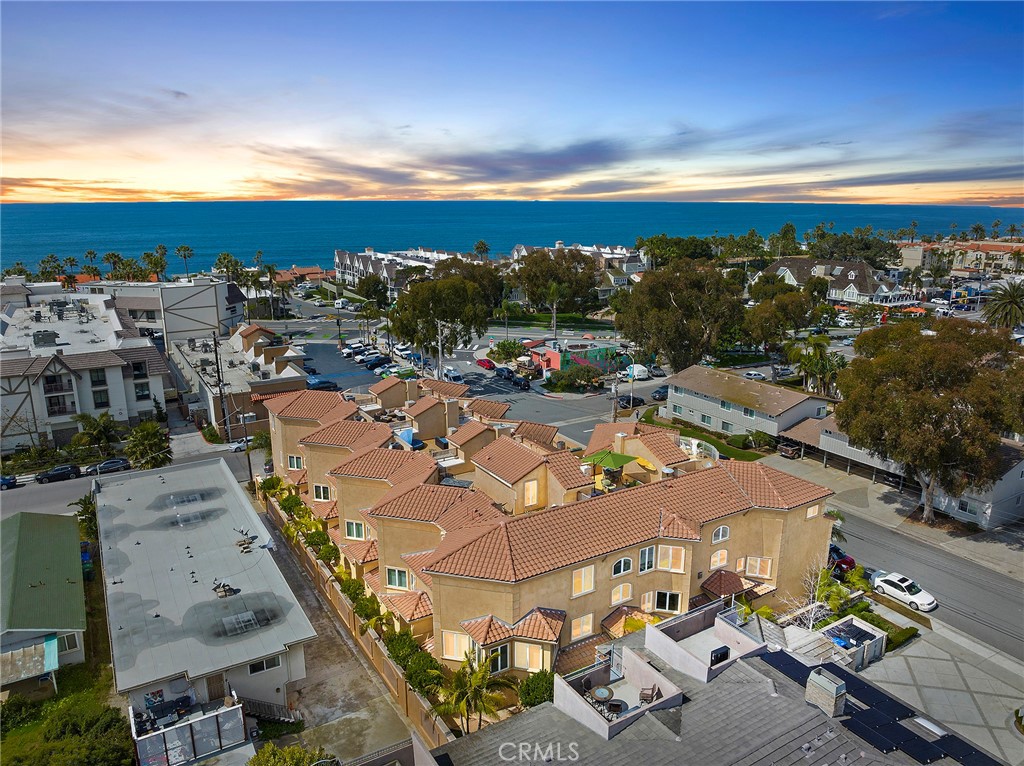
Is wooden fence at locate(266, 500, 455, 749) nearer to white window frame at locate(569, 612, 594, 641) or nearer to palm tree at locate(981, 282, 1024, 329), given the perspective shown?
white window frame at locate(569, 612, 594, 641)

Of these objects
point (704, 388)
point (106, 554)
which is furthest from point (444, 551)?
point (704, 388)

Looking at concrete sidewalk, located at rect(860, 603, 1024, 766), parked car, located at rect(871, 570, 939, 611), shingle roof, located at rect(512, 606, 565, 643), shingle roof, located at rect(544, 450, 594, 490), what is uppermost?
shingle roof, located at rect(544, 450, 594, 490)

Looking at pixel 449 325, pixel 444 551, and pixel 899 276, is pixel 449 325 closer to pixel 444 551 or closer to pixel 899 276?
pixel 444 551

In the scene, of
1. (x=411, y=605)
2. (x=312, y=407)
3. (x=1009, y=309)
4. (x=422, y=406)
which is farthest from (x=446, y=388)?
(x=1009, y=309)

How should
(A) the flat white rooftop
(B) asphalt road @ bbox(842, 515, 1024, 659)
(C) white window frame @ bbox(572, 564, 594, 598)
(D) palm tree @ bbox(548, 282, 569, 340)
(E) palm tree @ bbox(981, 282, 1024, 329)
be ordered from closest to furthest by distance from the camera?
(A) the flat white rooftop < (C) white window frame @ bbox(572, 564, 594, 598) < (B) asphalt road @ bbox(842, 515, 1024, 659) < (E) palm tree @ bbox(981, 282, 1024, 329) < (D) palm tree @ bbox(548, 282, 569, 340)

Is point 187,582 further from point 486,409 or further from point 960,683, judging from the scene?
point 960,683

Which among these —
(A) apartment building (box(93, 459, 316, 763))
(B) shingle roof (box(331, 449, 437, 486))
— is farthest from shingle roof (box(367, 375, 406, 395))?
(A) apartment building (box(93, 459, 316, 763))
